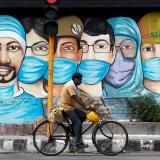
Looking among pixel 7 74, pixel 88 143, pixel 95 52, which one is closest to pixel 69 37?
pixel 95 52

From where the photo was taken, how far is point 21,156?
497 inches

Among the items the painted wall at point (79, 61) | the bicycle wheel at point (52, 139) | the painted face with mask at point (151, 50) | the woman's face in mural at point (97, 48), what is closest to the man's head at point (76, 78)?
the bicycle wheel at point (52, 139)

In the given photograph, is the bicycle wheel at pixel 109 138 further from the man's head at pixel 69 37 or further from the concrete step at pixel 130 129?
the man's head at pixel 69 37

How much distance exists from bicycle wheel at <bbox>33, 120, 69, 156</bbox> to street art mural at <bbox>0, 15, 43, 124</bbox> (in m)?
3.81

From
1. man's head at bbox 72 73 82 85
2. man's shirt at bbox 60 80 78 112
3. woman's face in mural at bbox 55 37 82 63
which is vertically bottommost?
man's shirt at bbox 60 80 78 112

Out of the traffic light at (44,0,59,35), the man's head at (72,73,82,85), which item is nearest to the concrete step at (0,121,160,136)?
the traffic light at (44,0,59,35)

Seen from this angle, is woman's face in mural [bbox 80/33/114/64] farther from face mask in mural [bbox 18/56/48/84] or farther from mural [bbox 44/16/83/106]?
face mask in mural [bbox 18/56/48/84]

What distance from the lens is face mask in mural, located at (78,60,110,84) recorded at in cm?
1675

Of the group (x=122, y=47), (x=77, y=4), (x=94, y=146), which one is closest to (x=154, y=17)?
(x=122, y=47)

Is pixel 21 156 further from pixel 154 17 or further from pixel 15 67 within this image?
pixel 154 17

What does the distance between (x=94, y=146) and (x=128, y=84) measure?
3796 millimetres

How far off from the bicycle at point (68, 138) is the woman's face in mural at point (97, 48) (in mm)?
4181

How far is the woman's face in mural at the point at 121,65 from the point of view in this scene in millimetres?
16797

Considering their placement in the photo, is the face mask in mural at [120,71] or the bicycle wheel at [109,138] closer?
the bicycle wheel at [109,138]
